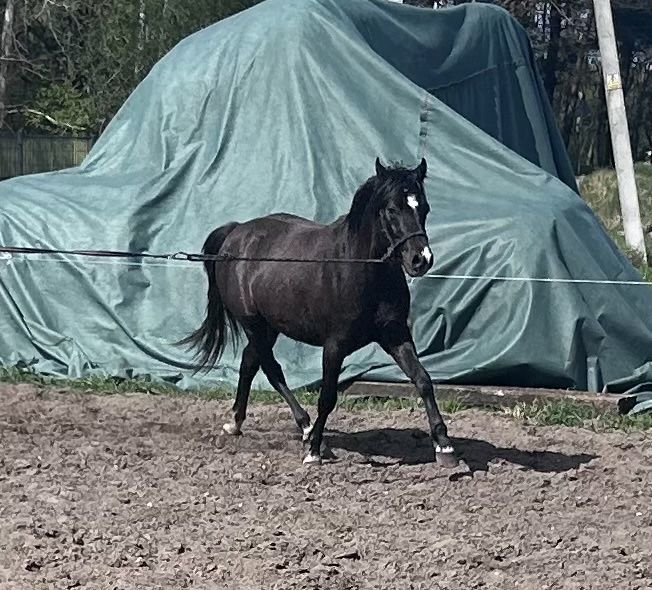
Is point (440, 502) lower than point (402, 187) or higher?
lower

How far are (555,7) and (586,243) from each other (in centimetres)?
2463

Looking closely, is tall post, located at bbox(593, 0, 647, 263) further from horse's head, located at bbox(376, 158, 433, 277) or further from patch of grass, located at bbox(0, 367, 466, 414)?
horse's head, located at bbox(376, 158, 433, 277)

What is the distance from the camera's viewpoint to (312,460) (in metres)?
8.00

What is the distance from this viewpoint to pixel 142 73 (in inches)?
1255

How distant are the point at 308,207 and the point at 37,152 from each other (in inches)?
867

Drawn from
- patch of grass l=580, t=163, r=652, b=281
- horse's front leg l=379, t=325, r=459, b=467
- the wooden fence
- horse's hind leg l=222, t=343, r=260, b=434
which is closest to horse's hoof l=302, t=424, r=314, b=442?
horse's hind leg l=222, t=343, r=260, b=434

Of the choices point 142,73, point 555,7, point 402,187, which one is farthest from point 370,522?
point 555,7

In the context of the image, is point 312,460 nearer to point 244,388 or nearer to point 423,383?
point 423,383

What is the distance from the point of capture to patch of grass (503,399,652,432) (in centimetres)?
959

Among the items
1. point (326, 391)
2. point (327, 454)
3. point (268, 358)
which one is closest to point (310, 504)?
point (326, 391)

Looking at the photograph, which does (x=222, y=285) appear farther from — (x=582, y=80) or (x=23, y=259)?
(x=582, y=80)

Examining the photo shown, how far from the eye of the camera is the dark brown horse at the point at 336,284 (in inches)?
296

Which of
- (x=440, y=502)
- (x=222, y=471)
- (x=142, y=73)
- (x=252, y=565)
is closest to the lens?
(x=252, y=565)

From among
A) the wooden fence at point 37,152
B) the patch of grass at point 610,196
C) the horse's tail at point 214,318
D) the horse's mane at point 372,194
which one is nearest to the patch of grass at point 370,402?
the horse's tail at point 214,318
